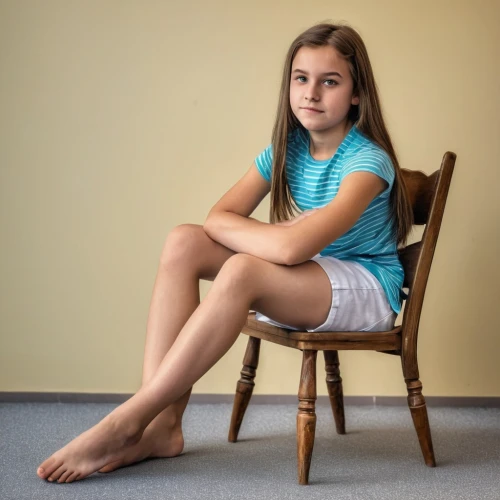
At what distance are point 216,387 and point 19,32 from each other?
3.83ft

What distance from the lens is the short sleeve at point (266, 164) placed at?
1839 millimetres

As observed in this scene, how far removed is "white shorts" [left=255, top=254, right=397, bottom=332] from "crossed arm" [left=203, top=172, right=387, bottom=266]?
0.29ft

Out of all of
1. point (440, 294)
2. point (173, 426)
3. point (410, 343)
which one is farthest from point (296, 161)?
point (440, 294)

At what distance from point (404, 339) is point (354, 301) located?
14 cm

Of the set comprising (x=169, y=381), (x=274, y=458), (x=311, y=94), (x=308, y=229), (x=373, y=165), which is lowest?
(x=274, y=458)

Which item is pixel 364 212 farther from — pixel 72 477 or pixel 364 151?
pixel 72 477

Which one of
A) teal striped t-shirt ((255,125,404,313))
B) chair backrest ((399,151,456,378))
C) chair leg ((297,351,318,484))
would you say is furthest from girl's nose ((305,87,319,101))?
chair leg ((297,351,318,484))

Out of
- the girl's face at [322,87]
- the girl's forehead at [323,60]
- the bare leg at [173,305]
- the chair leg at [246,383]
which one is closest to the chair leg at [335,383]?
the chair leg at [246,383]

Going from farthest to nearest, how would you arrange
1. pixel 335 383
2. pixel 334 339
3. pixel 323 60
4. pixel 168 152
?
pixel 168 152 < pixel 335 383 < pixel 323 60 < pixel 334 339

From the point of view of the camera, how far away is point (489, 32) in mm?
2307

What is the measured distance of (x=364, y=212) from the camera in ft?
5.64

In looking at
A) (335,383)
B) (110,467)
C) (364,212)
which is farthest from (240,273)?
(335,383)

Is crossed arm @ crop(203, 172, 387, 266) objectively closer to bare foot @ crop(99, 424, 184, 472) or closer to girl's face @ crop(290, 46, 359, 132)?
girl's face @ crop(290, 46, 359, 132)

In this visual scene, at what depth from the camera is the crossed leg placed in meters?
1.49
